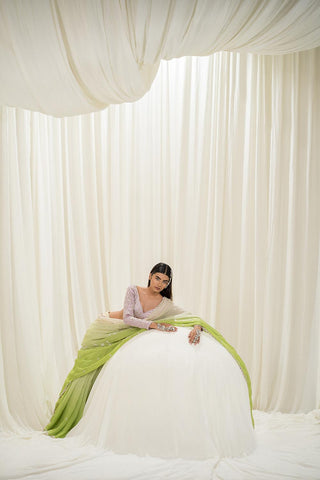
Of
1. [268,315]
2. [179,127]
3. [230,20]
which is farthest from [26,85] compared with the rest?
[268,315]

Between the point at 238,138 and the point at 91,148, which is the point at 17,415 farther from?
the point at 238,138

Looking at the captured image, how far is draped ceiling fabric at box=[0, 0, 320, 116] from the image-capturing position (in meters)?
2.97

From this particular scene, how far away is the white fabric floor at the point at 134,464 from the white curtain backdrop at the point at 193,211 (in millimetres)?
714

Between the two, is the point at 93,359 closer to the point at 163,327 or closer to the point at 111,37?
the point at 163,327

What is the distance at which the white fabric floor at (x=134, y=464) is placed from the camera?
271cm

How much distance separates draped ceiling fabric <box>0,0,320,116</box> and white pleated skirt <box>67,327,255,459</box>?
68.3 inches

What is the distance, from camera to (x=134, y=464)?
9.21 feet

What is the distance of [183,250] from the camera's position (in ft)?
15.3

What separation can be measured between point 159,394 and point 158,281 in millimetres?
852

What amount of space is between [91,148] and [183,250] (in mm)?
1339

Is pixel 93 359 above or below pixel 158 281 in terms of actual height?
below

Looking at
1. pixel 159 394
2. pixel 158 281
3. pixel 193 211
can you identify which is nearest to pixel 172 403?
pixel 159 394

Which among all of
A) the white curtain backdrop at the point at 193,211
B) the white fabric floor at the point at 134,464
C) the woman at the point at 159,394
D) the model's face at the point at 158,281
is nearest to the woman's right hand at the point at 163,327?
the woman at the point at 159,394

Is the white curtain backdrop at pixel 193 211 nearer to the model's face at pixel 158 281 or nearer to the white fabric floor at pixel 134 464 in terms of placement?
the white fabric floor at pixel 134 464
